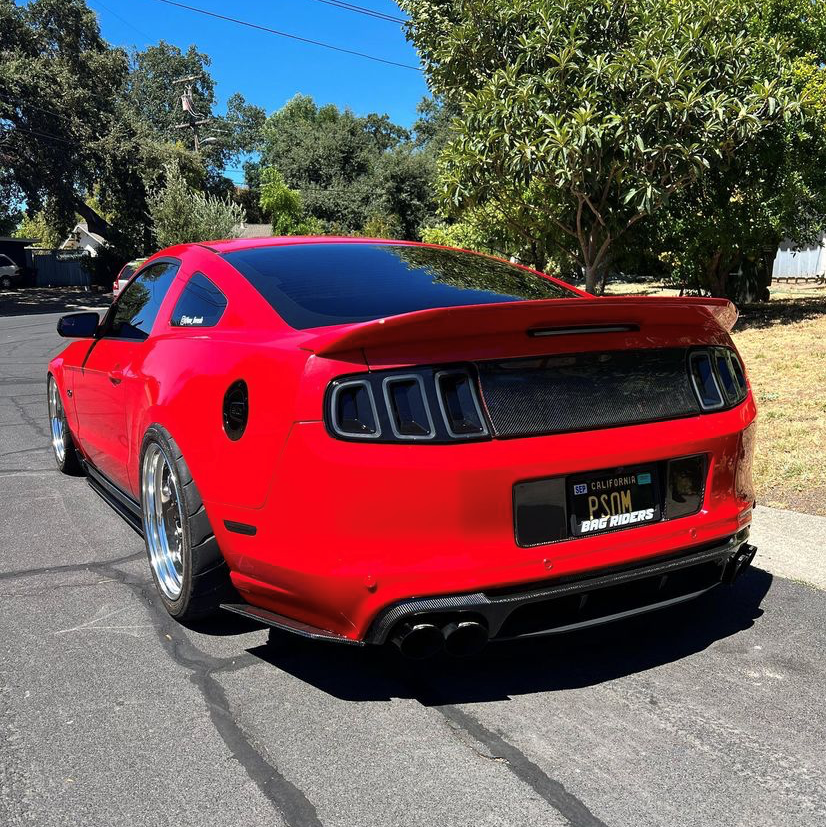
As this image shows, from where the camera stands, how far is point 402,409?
9.20 feet

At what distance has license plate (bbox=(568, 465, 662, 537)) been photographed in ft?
9.71

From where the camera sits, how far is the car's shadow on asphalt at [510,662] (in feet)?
10.4

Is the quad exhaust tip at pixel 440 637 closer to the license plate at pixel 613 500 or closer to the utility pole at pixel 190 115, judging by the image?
the license plate at pixel 613 500

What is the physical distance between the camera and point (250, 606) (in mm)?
3221

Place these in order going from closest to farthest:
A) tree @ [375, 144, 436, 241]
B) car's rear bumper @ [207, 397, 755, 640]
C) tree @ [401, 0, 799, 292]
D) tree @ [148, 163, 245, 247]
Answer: car's rear bumper @ [207, 397, 755, 640]
tree @ [401, 0, 799, 292]
tree @ [148, 163, 245, 247]
tree @ [375, 144, 436, 241]

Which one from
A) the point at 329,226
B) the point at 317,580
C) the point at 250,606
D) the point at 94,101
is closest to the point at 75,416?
the point at 250,606

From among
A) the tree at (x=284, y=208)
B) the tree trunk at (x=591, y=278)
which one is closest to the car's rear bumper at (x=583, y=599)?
the tree trunk at (x=591, y=278)

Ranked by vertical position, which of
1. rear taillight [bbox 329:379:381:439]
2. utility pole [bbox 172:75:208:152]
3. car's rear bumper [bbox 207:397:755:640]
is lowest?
car's rear bumper [bbox 207:397:755:640]

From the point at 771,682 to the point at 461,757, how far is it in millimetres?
1253

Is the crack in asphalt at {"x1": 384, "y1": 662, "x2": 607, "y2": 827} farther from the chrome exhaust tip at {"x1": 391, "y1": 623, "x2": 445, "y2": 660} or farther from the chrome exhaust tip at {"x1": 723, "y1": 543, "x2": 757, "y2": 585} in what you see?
the chrome exhaust tip at {"x1": 723, "y1": 543, "x2": 757, "y2": 585}

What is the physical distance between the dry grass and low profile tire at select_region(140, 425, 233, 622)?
363 centimetres

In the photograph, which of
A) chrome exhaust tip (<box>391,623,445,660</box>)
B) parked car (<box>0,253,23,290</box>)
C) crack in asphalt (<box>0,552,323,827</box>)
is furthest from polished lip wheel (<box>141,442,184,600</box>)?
parked car (<box>0,253,23,290</box>)

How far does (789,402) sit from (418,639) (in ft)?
23.0

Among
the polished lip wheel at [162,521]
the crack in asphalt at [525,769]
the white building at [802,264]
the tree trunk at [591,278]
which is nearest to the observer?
the crack in asphalt at [525,769]
